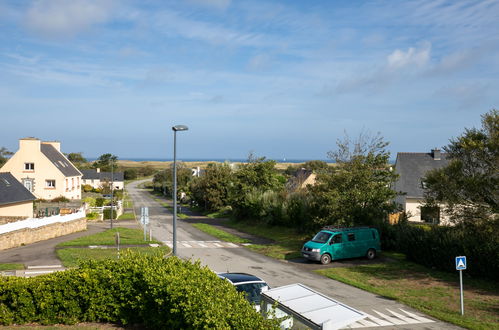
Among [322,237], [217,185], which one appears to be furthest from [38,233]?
[217,185]

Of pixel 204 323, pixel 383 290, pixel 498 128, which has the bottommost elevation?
pixel 383 290

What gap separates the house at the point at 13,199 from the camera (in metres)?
34.0

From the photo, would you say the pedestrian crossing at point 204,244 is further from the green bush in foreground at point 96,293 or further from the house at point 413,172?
the green bush in foreground at point 96,293

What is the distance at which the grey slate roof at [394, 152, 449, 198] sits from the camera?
4178 cm

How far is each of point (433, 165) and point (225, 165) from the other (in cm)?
2691

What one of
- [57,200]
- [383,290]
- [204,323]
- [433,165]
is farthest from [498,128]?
[57,200]

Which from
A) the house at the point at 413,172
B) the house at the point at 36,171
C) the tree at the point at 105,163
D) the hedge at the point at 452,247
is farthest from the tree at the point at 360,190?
the tree at the point at 105,163

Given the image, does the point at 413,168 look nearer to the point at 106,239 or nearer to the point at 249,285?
the point at 106,239

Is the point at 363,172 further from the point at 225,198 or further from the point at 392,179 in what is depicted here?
the point at 225,198

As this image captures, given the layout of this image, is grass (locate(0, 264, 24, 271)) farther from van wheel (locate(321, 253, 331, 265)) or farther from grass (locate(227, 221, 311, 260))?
van wheel (locate(321, 253, 331, 265))

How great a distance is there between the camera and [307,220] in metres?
33.7

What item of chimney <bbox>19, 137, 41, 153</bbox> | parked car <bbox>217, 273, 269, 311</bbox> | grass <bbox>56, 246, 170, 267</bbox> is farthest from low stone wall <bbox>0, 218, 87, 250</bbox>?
parked car <bbox>217, 273, 269, 311</bbox>

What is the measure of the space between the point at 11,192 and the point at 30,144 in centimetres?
1747

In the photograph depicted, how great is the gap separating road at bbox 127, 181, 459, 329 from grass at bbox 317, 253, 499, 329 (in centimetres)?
67
